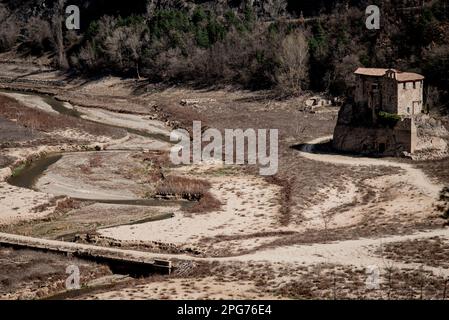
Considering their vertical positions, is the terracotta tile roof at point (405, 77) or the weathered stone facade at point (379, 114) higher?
the terracotta tile roof at point (405, 77)

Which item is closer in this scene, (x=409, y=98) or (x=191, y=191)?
(x=191, y=191)

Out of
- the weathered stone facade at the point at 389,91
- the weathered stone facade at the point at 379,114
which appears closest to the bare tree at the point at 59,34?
the weathered stone facade at the point at 379,114

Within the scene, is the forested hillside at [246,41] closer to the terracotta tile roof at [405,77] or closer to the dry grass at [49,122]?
the terracotta tile roof at [405,77]

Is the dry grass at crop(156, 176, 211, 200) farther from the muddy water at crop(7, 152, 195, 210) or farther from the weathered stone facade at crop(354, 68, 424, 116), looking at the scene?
the weathered stone facade at crop(354, 68, 424, 116)

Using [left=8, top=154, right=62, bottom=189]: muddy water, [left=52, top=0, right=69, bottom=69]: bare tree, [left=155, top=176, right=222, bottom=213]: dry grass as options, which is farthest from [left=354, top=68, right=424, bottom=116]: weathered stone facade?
[left=52, top=0, right=69, bottom=69]: bare tree

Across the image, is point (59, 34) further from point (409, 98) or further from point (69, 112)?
point (409, 98)

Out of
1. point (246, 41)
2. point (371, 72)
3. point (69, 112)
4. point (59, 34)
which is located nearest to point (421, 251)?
point (371, 72)

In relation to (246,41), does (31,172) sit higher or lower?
lower

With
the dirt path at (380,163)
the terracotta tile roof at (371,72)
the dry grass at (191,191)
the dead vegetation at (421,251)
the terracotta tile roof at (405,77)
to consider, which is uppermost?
the terracotta tile roof at (371,72)
